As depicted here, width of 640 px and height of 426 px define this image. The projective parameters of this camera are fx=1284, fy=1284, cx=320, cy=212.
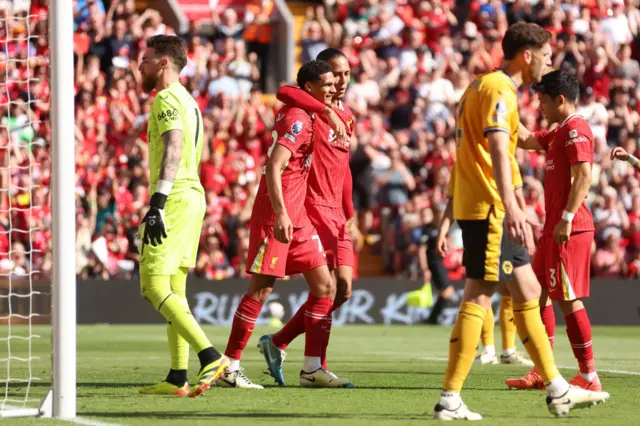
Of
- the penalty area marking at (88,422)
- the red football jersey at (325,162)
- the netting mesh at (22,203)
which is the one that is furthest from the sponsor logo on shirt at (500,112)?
the netting mesh at (22,203)

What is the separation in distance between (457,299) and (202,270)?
3901 mm

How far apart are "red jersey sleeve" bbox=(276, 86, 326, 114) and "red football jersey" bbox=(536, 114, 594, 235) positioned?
1.54 metres

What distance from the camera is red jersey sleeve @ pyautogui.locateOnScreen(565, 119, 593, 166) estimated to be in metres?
8.34

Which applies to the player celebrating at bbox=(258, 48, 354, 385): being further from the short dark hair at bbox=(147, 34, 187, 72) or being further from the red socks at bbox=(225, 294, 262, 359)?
the short dark hair at bbox=(147, 34, 187, 72)

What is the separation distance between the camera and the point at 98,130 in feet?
69.5

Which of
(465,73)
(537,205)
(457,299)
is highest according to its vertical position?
(465,73)

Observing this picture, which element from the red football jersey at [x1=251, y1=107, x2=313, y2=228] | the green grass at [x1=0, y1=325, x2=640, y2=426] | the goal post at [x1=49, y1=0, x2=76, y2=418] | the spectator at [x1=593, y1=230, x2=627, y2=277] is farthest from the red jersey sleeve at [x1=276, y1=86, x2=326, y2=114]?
the spectator at [x1=593, y1=230, x2=627, y2=277]

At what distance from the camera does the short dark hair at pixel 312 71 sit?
29.8 feet

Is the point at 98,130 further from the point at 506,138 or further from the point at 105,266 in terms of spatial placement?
the point at 506,138

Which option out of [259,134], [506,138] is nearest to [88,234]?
[259,134]

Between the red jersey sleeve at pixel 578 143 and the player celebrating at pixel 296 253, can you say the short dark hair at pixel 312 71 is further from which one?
the red jersey sleeve at pixel 578 143

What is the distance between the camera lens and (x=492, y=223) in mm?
6926

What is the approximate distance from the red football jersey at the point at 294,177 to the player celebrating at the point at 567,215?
149 cm

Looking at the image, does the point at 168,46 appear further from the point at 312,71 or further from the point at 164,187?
the point at 312,71
